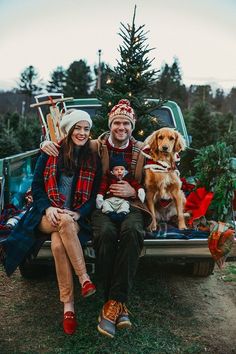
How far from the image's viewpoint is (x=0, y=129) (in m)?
16.2

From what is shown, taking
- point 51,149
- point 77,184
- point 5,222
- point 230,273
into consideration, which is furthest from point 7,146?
point 77,184

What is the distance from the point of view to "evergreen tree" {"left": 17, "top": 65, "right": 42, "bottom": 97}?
157 feet

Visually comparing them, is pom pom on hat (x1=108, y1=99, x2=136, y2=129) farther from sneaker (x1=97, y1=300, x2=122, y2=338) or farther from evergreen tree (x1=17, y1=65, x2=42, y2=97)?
evergreen tree (x1=17, y1=65, x2=42, y2=97)

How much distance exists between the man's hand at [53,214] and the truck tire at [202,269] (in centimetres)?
188

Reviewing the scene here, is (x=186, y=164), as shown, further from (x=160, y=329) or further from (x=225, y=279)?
(x=160, y=329)

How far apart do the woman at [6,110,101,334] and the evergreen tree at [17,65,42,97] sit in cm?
4610

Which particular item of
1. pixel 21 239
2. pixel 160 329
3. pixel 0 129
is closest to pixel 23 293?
pixel 21 239

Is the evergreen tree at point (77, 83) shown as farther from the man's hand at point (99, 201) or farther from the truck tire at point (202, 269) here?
the man's hand at point (99, 201)

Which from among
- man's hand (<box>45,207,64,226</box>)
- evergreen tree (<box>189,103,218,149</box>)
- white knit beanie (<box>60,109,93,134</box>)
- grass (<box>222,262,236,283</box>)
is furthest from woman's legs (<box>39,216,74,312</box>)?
evergreen tree (<box>189,103,218,149</box>)

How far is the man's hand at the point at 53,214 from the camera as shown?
3.22 metres

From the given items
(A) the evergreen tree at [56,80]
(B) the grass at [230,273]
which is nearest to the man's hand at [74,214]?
(B) the grass at [230,273]

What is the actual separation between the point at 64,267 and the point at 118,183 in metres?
0.89

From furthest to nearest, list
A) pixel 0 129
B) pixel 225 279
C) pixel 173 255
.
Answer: pixel 0 129 → pixel 225 279 → pixel 173 255

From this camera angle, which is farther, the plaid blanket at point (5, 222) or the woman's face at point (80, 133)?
the woman's face at point (80, 133)
